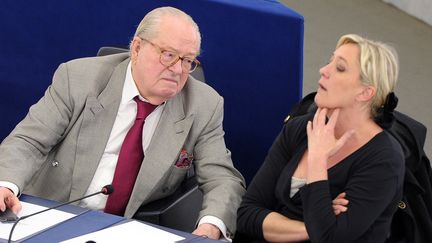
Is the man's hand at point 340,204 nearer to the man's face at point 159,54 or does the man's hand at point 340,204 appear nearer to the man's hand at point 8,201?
the man's face at point 159,54

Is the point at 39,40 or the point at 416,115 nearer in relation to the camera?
the point at 39,40

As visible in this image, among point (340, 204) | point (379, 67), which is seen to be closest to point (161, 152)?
point (340, 204)

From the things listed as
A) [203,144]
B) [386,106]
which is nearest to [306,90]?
[203,144]

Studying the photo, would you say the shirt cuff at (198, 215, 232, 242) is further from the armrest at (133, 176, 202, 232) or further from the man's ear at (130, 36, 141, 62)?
the man's ear at (130, 36, 141, 62)

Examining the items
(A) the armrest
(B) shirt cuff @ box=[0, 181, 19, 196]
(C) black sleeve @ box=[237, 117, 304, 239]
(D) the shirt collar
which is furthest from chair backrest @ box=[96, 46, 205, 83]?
(B) shirt cuff @ box=[0, 181, 19, 196]

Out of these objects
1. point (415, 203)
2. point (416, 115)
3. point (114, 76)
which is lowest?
point (416, 115)

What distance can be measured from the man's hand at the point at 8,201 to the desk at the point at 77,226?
0.16ft

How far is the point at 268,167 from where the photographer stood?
2.67m

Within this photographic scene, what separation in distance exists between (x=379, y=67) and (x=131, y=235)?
2.98 ft

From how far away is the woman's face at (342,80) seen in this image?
8.03ft

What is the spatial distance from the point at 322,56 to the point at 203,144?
11.4ft

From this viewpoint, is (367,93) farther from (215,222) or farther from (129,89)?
(129,89)

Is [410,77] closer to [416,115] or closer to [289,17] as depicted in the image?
[416,115]

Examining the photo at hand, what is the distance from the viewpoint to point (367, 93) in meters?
2.43
